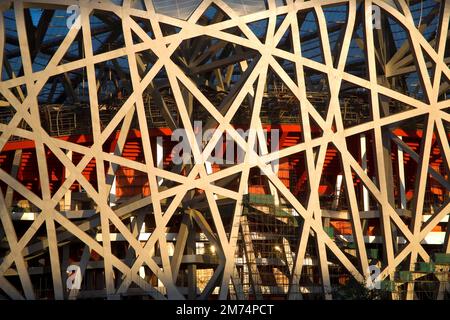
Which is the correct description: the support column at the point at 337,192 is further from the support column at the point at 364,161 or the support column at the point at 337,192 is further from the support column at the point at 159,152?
the support column at the point at 159,152

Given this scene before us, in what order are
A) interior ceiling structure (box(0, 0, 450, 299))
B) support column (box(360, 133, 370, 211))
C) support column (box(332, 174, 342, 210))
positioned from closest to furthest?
interior ceiling structure (box(0, 0, 450, 299)) → support column (box(360, 133, 370, 211)) → support column (box(332, 174, 342, 210))

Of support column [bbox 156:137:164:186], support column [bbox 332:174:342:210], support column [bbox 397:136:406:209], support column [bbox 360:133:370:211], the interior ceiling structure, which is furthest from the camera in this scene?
support column [bbox 332:174:342:210]

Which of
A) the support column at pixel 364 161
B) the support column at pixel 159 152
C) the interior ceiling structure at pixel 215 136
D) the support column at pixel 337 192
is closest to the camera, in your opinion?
the interior ceiling structure at pixel 215 136

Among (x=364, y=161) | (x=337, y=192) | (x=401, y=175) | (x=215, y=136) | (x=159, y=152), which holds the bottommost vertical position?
(x=337, y=192)

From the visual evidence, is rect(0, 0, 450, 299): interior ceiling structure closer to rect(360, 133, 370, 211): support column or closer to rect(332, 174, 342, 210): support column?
rect(360, 133, 370, 211): support column

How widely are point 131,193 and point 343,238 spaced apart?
10.5 meters

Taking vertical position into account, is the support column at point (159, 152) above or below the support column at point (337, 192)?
above

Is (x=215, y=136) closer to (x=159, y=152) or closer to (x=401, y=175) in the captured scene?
(x=159, y=152)

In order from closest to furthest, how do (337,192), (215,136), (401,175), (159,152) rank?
1. (215,136)
2. (159,152)
3. (401,175)
4. (337,192)

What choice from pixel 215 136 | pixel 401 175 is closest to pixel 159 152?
pixel 215 136

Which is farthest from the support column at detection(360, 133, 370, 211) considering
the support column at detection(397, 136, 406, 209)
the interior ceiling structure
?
the interior ceiling structure

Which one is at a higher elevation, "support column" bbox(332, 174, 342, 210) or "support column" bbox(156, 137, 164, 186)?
"support column" bbox(156, 137, 164, 186)

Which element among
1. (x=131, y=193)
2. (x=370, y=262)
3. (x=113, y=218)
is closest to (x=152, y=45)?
(x=113, y=218)

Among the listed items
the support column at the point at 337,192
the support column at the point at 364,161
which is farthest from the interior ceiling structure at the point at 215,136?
the support column at the point at 337,192
